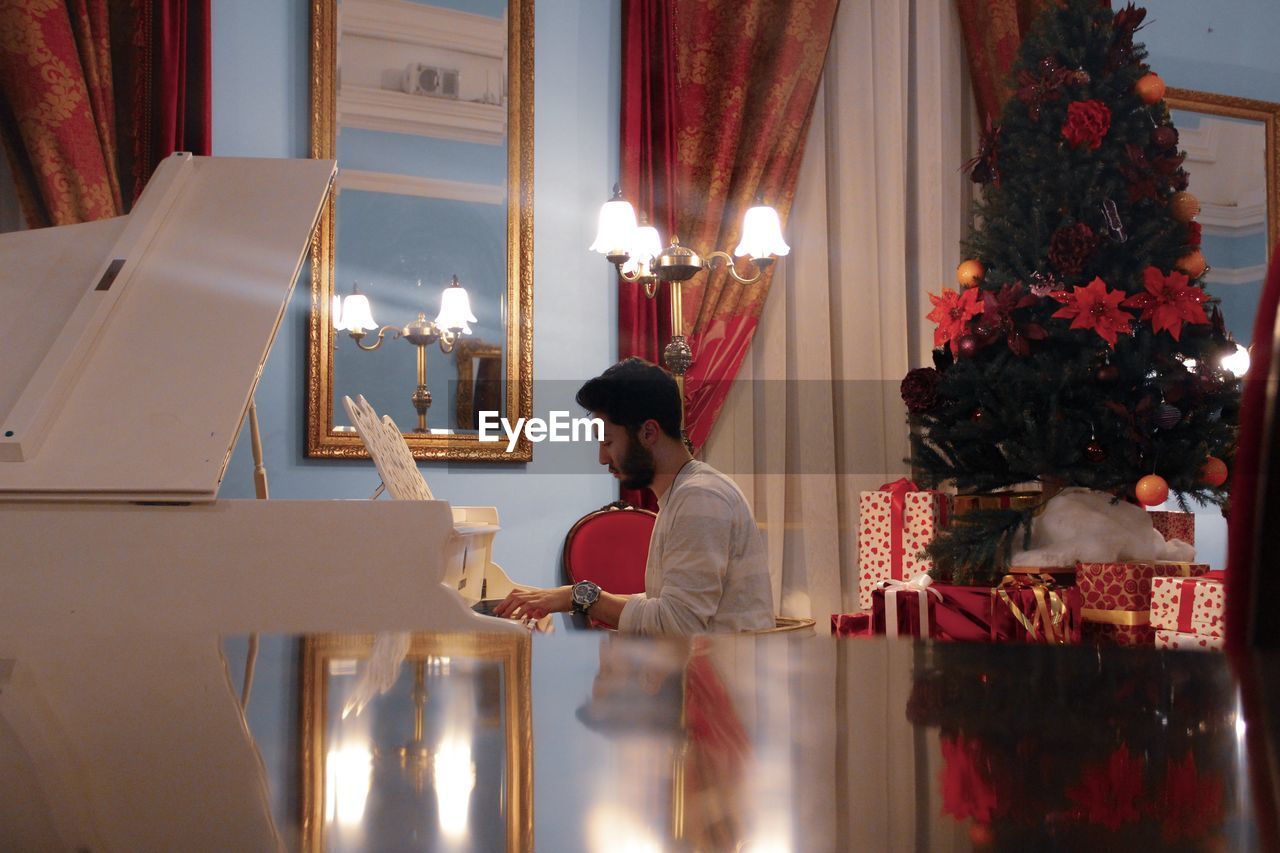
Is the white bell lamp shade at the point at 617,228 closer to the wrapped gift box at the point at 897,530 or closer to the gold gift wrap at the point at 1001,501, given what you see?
the wrapped gift box at the point at 897,530

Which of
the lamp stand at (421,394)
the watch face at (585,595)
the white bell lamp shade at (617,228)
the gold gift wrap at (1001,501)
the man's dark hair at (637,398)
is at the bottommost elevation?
the watch face at (585,595)

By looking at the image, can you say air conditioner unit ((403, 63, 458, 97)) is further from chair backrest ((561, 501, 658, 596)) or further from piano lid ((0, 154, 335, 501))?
piano lid ((0, 154, 335, 501))

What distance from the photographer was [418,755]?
252mm

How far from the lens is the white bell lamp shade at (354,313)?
Result: 334 cm

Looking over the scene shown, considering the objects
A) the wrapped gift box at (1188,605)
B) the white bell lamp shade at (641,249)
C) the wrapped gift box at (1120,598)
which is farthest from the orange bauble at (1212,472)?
the white bell lamp shade at (641,249)

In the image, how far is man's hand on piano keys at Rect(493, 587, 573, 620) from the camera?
200 centimetres

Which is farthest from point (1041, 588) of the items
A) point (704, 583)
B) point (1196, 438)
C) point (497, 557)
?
point (497, 557)

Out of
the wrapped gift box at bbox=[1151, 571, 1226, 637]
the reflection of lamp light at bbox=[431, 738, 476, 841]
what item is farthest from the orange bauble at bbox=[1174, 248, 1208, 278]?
the reflection of lamp light at bbox=[431, 738, 476, 841]

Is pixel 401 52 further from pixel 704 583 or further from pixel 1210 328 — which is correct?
pixel 1210 328

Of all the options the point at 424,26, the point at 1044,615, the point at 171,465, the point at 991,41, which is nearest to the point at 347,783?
the point at 171,465

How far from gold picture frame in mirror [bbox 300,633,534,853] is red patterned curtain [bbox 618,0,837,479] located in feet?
10.9

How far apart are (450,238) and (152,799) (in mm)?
3418

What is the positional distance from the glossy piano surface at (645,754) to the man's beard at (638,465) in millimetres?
1655

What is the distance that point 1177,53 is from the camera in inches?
182
